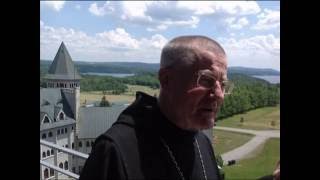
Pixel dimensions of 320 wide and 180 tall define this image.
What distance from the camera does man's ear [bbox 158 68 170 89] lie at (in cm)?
100

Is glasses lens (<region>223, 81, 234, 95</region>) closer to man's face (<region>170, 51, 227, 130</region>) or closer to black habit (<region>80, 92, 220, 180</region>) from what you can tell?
man's face (<region>170, 51, 227, 130</region>)

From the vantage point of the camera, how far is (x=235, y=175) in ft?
5.89

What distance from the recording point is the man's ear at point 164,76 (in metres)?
1.00

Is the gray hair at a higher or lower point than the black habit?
higher

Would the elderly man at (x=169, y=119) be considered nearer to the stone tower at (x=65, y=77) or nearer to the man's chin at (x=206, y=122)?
the man's chin at (x=206, y=122)

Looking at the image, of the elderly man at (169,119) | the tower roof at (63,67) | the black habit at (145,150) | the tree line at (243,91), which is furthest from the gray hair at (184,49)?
the tower roof at (63,67)

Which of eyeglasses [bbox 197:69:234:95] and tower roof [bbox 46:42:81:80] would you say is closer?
eyeglasses [bbox 197:69:234:95]

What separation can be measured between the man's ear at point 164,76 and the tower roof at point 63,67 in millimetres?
619

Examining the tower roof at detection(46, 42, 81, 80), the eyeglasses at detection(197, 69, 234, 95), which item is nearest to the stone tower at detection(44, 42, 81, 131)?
the tower roof at detection(46, 42, 81, 80)

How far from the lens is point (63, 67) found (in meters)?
1.63

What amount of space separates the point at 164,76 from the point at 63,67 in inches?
28.7

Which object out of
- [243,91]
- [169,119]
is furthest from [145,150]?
[243,91]
